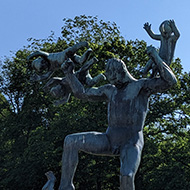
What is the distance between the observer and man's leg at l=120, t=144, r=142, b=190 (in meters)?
5.29

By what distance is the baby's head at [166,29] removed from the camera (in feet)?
20.9

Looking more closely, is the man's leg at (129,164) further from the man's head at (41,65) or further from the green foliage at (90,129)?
the green foliage at (90,129)

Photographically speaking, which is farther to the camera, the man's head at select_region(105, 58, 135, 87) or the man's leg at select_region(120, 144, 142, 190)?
the man's head at select_region(105, 58, 135, 87)

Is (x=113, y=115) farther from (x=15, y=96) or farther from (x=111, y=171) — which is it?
(x=15, y=96)

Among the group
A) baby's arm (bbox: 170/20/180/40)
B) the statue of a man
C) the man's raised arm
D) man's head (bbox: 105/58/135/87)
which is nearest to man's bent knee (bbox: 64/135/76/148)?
the statue of a man

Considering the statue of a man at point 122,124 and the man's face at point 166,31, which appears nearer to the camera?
the statue of a man at point 122,124

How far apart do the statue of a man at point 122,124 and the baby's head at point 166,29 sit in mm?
717

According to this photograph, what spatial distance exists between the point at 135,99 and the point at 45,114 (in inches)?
877

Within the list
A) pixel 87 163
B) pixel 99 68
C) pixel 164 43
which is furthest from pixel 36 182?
pixel 164 43

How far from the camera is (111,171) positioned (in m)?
23.2

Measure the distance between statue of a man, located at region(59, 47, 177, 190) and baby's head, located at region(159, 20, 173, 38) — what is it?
2.35 feet

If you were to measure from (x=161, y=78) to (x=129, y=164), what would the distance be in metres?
1.16

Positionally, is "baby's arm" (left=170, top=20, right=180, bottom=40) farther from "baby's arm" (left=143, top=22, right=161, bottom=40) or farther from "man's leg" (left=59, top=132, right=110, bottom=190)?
"man's leg" (left=59, top=132, right=110, bottom=190)

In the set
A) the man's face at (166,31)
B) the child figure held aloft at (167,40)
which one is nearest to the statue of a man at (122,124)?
the child figure held aloft at (167,40)
